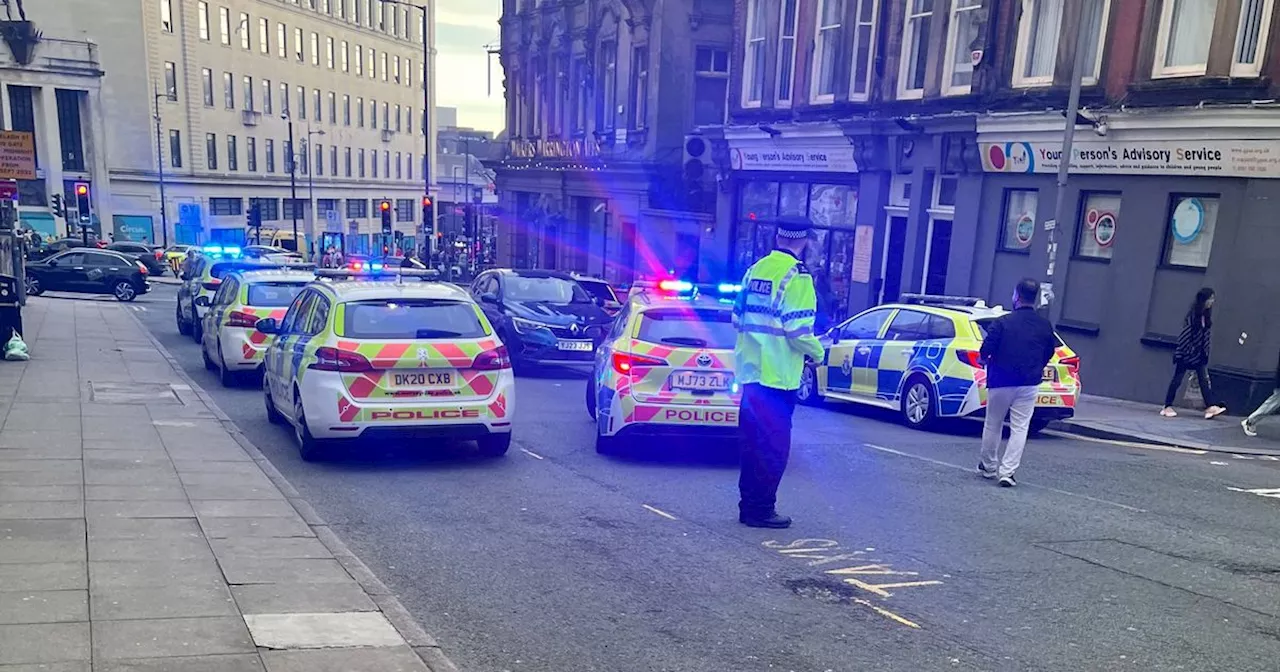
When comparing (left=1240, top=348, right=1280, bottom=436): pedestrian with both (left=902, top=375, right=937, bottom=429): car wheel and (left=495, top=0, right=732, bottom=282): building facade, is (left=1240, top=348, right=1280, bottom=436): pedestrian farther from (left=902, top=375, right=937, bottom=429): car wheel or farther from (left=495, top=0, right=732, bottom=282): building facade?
(left=495, top=0, right=732, bottom=282): building facade

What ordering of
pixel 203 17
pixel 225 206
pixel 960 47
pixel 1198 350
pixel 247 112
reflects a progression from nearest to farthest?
pixel 1198 350, pixel 960 47, pixel 203 17, pixel 247 112, pixel 225 206

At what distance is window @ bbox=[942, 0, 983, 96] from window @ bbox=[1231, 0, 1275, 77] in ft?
16.6

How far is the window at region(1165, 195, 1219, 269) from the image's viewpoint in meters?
13.9

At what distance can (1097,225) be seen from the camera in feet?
51.2

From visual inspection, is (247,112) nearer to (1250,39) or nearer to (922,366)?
(922,366)

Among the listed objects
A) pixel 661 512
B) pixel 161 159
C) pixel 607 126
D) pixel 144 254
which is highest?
pixel 607 126

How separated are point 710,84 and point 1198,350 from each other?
21.0 meters

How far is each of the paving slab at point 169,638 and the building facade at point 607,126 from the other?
22913mm

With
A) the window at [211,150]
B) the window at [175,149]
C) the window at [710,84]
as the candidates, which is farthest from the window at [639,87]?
the window at [211,150]

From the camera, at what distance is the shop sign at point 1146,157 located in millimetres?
13023

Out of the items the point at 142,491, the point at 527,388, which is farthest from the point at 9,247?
the point at 142,491

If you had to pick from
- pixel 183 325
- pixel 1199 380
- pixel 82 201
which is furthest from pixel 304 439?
pixel 82 201

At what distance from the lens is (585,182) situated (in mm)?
34938

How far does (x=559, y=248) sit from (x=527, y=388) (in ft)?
77.1
